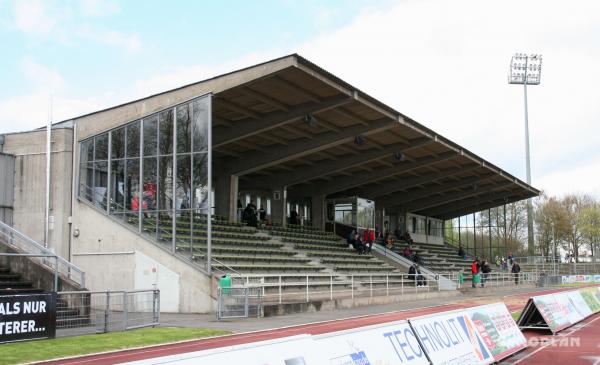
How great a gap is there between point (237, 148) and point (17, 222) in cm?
1127

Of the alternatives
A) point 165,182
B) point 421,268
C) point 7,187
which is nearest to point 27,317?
point 165,182

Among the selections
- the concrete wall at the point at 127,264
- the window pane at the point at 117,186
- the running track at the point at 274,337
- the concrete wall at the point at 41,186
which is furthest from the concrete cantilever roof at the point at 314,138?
the running track at the point at 274,337

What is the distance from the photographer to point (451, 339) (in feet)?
29.7

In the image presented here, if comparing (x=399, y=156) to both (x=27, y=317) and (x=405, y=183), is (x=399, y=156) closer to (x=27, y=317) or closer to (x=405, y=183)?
(x=405, y=183)

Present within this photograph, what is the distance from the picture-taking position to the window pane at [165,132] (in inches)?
923

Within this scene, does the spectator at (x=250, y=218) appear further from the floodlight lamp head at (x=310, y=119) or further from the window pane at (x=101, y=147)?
the window pane at (x=101, y=147)

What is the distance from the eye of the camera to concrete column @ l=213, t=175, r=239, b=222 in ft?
108

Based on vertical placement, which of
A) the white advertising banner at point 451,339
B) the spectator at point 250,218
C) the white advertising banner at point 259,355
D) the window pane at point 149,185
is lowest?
the white advertising banner at point 451,339

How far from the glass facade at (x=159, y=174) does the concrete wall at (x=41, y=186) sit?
67 centimetres

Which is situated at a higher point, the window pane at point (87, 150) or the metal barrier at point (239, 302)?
the window pane at point (87, 150)

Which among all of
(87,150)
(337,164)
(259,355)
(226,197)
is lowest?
(259,355)

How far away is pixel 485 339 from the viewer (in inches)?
419

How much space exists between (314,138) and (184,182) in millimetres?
10384

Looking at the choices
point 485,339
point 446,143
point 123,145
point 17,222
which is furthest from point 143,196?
point 446,143
